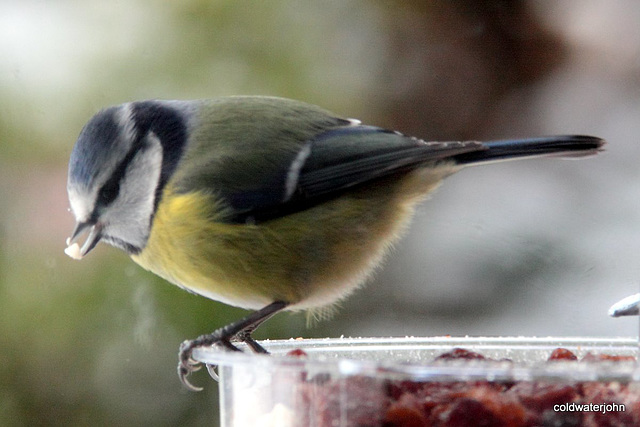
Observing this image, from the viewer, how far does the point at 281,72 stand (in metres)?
1.25

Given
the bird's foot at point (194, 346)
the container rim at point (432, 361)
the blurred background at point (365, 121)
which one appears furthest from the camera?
the blurred background at point (365, 121)

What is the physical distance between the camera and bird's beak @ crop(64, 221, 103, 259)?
0.84 meters

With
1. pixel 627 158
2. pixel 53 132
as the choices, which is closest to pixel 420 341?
pixel 53 132

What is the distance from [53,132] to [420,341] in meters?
0.64

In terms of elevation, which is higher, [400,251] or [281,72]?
[281,72]

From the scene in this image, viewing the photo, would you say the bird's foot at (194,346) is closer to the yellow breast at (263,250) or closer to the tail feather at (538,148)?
the yellow breast at (263,250)

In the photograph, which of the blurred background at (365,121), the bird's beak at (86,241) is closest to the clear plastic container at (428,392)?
the bird's beak at (86,241)

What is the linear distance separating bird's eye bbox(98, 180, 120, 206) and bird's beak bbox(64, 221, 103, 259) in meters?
0.03

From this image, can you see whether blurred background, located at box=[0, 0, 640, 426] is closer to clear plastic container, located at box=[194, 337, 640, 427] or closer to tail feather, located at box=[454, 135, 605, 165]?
tail feather, located at box=[454, 135, 605, 165]

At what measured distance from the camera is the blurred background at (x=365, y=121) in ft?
3.67

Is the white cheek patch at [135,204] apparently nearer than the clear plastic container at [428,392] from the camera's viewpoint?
No

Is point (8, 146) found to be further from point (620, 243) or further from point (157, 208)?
point (620, 243)

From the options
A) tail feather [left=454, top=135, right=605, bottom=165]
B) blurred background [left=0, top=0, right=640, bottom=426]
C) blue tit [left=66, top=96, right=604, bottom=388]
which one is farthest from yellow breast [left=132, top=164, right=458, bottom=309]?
blurred background [left=0, top=0, right=640, bottom=426]

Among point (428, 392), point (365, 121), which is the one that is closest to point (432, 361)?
point (428, 392)
